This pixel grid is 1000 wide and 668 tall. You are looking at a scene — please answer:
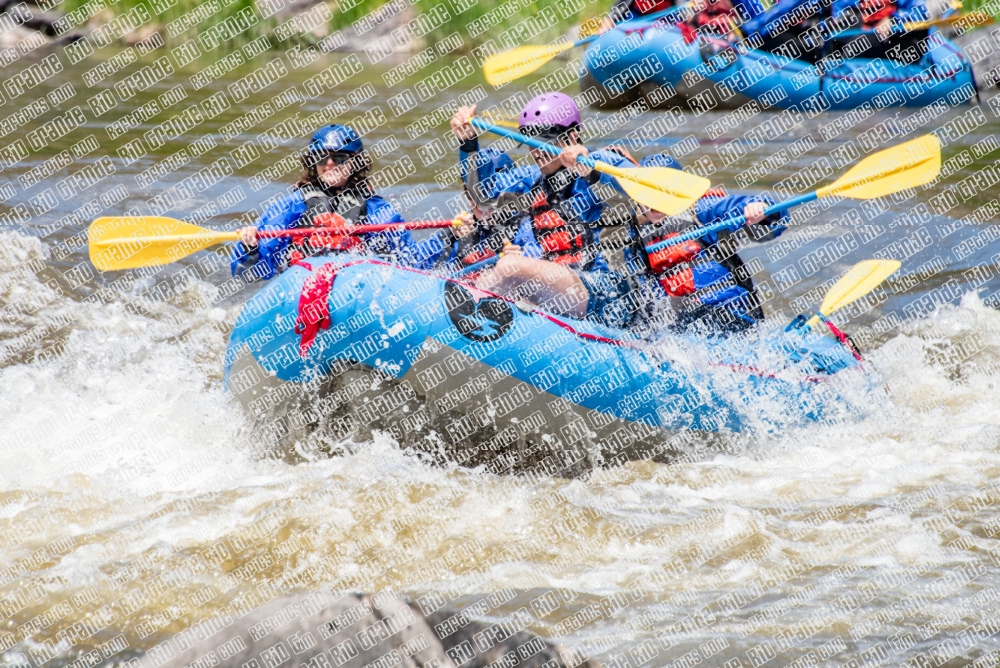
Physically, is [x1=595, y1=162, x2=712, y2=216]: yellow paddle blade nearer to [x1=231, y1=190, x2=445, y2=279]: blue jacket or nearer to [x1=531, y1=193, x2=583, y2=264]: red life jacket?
[x1=531, y1=193, x2=583, y2=264]: red life jacket

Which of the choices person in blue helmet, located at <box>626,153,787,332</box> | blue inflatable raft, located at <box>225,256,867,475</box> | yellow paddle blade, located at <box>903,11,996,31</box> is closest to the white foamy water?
blue inflatable raft, located at <box>225,256,867,475</box>

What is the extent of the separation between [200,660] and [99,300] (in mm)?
4469

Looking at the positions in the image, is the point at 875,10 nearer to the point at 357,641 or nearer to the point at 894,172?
the point at 894,172

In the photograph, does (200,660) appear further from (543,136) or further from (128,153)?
(128,153)

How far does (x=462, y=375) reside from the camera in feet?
13.8

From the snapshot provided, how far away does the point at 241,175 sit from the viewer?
8.71 m

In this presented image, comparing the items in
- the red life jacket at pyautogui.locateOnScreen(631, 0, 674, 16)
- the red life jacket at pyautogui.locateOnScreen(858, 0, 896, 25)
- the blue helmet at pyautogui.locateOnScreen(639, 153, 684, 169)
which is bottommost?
the blue helmet at pyautogui.locateOnScreen(639, 153, 684, 169)

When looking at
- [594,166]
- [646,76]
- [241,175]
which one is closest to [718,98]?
[646,76]

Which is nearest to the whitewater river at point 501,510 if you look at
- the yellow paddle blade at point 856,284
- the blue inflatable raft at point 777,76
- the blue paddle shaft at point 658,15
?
the yellow paddle blade at point 856,284

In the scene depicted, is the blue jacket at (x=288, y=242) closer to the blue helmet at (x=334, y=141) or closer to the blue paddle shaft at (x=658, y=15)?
the blue helmet at (x=334, y=141)

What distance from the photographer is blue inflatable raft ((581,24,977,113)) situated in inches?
389

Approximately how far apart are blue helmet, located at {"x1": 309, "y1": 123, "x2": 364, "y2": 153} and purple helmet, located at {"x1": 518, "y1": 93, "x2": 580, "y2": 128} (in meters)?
0.82

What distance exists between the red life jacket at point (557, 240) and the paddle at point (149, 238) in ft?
2.07

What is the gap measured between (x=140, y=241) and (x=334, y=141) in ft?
3.19
